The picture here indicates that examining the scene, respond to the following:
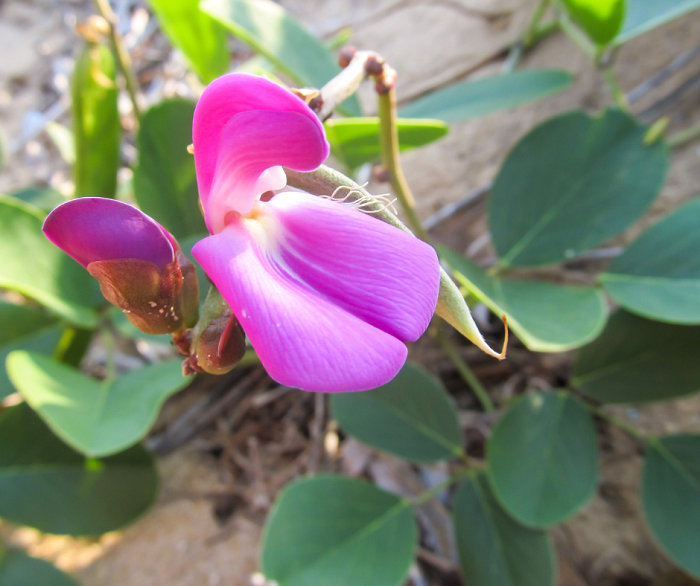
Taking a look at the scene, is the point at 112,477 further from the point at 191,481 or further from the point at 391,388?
the point at 391,388

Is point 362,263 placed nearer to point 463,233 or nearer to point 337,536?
point 337,536

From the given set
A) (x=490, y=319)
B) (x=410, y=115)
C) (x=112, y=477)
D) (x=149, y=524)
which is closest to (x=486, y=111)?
(x=410, y=115)

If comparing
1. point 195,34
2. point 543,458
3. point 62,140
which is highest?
point 195,34

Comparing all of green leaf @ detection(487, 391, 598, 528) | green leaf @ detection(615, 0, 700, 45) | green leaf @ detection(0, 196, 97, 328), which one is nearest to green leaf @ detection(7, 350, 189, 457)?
green leaf @ detection(0, 196, 97, 328)

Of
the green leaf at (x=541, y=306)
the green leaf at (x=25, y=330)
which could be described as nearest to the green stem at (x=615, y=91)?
the green leaf at (x=541, y=306)

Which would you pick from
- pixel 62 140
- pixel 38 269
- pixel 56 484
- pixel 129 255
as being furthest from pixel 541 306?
pixel 62 140

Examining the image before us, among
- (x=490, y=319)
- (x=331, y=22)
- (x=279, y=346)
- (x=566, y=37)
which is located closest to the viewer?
(x=279, y=346)
